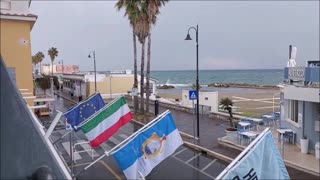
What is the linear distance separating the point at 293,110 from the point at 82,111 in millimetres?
12213

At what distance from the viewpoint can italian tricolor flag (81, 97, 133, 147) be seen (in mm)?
12398

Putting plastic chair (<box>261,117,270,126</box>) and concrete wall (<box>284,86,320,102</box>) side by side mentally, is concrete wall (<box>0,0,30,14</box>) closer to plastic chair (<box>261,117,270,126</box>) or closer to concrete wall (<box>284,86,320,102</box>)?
concrete wall (<box>284,86,320,102</box>)

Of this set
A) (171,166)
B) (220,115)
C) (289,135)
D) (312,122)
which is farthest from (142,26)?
(312,122)

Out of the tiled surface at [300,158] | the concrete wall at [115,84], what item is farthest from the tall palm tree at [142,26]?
the concrete wall at [115,84]

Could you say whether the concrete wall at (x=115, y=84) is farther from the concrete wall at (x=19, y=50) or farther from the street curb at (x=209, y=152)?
the street curb at (x=209, y=152)

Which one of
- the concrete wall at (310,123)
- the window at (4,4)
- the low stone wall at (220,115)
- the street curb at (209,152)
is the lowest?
the street curb at (209,152)

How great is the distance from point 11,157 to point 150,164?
23.9ft

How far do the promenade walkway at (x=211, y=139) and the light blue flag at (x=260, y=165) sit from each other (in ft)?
30.2

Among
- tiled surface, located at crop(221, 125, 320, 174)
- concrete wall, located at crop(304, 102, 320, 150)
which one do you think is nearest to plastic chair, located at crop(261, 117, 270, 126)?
tiled surface, located at crop(221, 125, 320, 174)

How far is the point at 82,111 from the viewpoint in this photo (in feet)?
48.3

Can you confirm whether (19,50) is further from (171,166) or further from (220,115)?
(220,115)

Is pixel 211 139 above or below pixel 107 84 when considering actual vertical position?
below

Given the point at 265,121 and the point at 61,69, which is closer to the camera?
the point at 265,121

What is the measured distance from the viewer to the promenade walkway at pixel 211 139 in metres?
14.7
